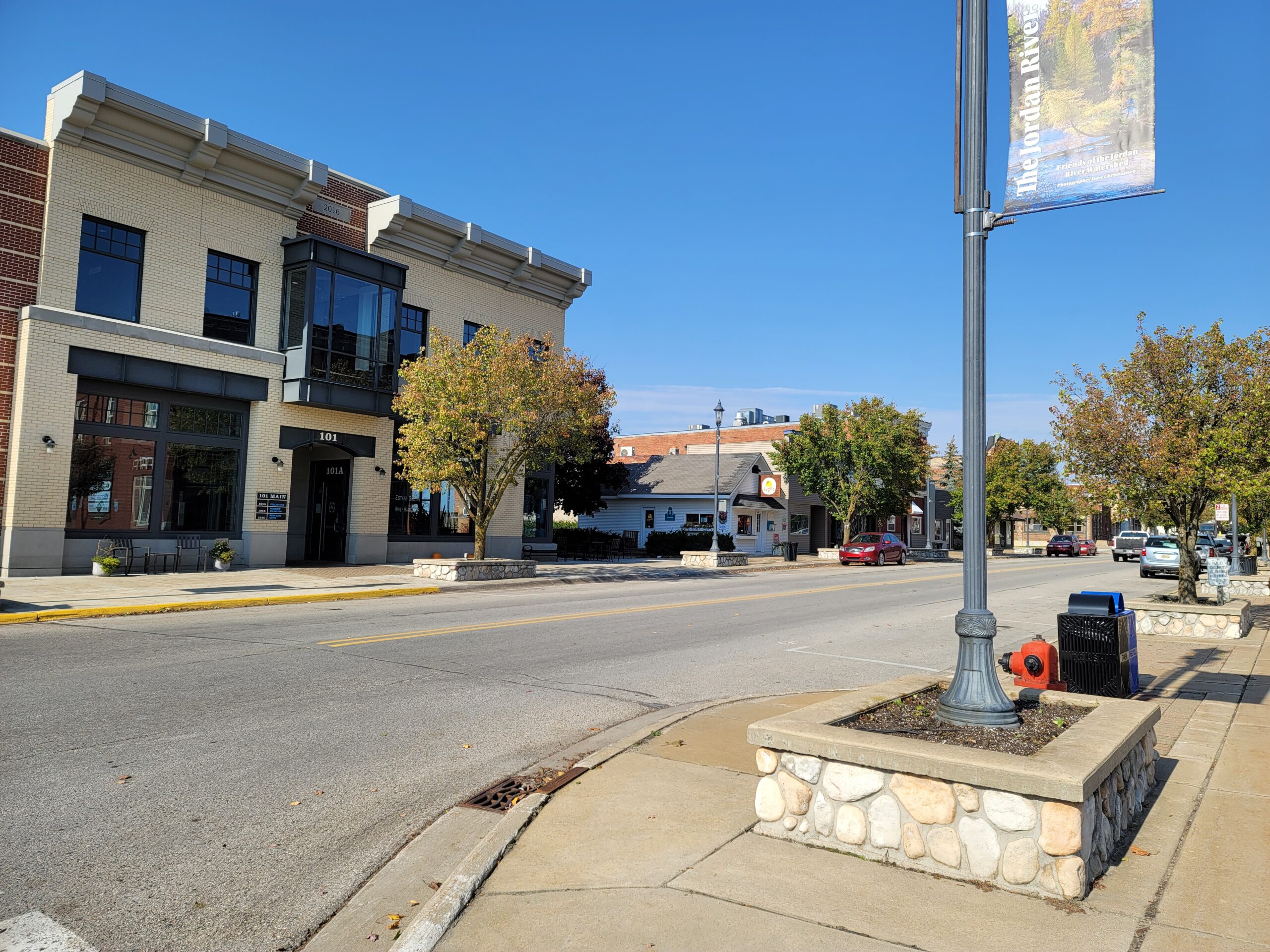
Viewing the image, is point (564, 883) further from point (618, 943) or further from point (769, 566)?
point (769, 566)

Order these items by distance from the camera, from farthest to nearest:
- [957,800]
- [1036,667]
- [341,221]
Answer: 1. [341,221]
2. [1036,667]
3. [957,800]

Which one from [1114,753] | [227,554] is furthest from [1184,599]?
[227,554]

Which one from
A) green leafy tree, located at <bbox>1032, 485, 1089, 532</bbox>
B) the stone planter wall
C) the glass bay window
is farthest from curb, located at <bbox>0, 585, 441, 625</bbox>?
green leafy tree, located at <bbox>1032, 485, 1089, 532</bbox>

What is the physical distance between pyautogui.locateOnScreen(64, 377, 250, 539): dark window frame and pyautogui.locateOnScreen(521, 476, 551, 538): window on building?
41.0 ft

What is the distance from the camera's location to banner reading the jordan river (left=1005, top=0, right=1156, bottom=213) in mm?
5270

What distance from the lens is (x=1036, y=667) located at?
25.1 feet

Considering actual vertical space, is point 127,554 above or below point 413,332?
below

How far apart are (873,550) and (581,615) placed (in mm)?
28735

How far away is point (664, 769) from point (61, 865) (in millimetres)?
3514

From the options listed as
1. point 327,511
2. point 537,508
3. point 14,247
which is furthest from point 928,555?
point 14,247

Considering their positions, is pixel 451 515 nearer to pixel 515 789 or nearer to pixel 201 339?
pixel 201 339

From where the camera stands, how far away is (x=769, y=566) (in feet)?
119

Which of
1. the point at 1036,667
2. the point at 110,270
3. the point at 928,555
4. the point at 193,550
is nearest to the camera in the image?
the point at 1036,667

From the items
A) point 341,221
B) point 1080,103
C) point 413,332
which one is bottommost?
point 1080,103
